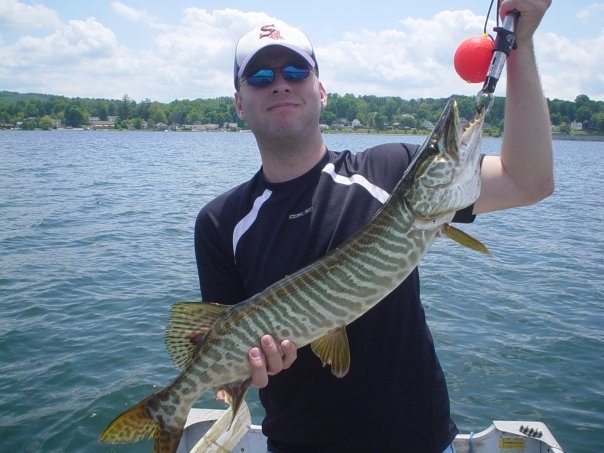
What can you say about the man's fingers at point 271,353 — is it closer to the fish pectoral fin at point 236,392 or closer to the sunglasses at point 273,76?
the fish pectoral fin at point 236,392

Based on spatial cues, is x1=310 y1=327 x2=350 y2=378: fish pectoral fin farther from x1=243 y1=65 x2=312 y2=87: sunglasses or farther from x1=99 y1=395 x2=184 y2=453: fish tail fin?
x1=243 y1=65 x2=312 y2=87: sunglasses

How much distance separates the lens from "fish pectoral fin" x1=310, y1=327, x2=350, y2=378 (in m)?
2.55

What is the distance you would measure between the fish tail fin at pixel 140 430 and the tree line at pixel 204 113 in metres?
81.8

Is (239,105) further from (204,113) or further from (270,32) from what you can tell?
(204,113)

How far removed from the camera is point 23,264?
11.6m

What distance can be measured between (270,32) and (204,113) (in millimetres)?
136941

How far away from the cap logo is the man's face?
95 millimetres

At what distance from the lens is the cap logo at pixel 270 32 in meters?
3.13

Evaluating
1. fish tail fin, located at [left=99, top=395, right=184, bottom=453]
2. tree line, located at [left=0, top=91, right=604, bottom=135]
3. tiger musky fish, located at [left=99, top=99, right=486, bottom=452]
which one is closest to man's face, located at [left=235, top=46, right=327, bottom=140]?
tiger musky fish, located at [left=99, top=99, right=486, bottom=452]

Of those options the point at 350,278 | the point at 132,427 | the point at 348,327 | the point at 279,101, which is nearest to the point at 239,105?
the point at 279,101

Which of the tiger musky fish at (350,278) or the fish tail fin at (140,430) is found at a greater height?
the tiger musky fish at (350,278)

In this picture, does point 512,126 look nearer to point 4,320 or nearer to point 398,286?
point 398,286

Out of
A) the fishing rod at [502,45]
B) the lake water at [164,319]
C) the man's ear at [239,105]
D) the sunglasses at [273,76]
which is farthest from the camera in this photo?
the lake water at [164,319]

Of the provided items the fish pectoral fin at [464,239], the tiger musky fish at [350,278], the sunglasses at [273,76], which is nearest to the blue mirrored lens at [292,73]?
the sunglasses at [273,76]
